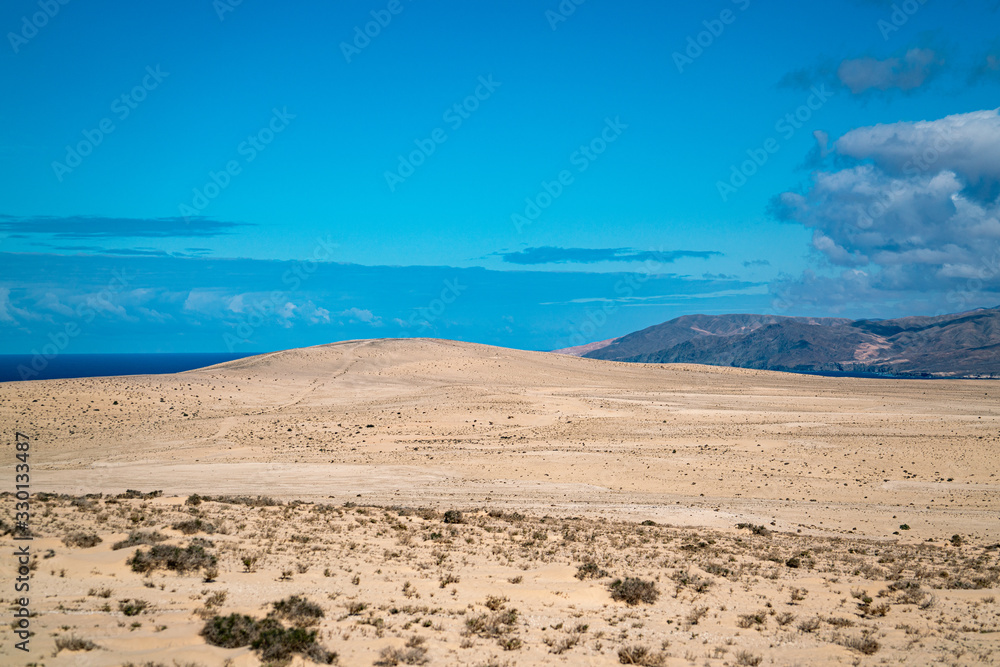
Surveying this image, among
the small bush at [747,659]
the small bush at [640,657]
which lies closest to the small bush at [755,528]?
the small bush at [747,659]

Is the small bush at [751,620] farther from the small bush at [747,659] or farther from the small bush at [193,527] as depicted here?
the small bush at [193,527]

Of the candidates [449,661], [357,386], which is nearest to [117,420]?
[357,386]

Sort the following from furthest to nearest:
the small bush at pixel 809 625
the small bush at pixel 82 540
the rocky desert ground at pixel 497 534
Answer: the small bush at pixel 82 540 < the small bush at pixel 809 625 < the rocky desert ground at pixel 497 534

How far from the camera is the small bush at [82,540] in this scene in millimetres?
12719

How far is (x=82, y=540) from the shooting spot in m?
12.8

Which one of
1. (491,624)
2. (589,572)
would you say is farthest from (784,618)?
(491,624)

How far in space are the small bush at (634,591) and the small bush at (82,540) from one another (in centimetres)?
1091

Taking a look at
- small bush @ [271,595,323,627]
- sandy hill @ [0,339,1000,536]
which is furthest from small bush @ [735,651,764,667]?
sandy hill @ [0,339,1000,536]

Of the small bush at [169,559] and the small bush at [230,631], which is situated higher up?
the small bush at [169,559]

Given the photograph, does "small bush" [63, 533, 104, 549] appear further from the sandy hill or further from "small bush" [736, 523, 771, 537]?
"small bush" [736, 523, 771, 537]

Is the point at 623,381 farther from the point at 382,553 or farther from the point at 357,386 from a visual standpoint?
the point at 382,553

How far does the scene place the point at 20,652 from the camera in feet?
25.9

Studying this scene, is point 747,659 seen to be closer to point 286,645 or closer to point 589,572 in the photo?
point 589,572

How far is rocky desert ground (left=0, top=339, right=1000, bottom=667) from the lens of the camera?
31.4ft
